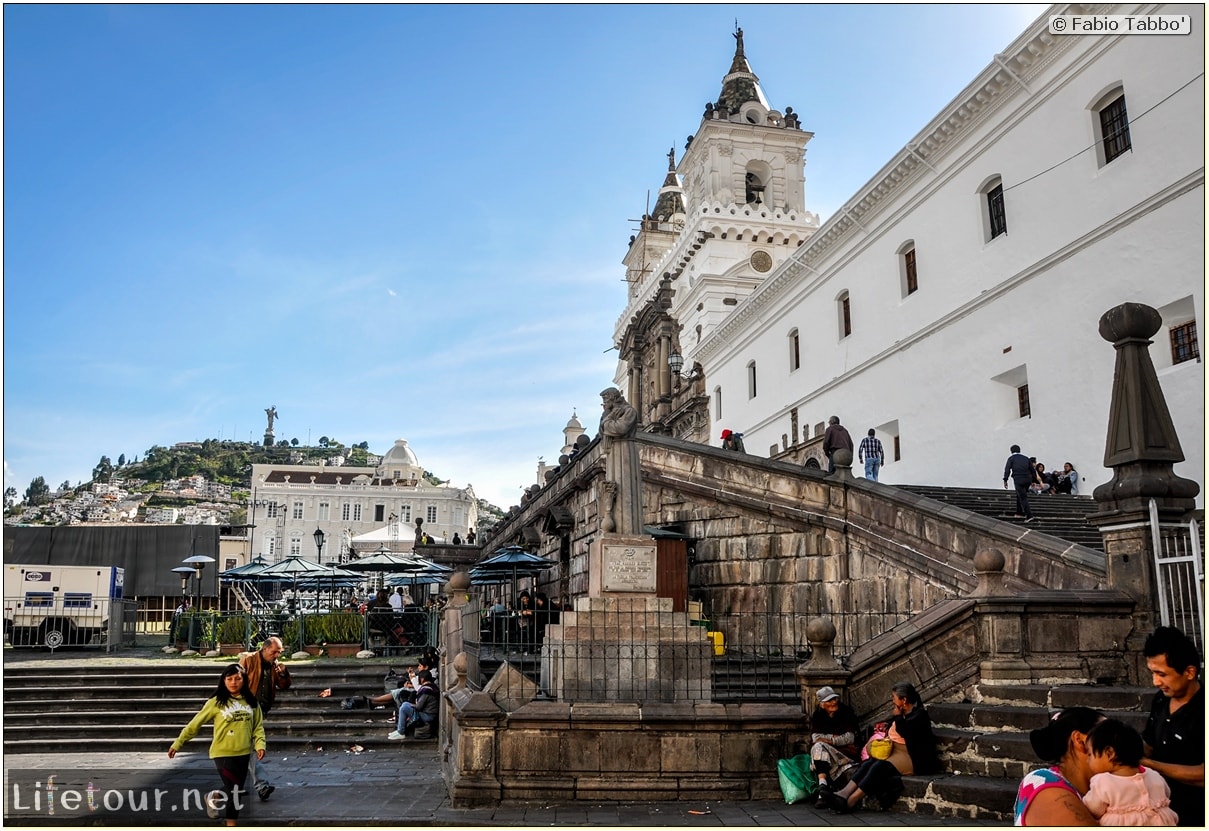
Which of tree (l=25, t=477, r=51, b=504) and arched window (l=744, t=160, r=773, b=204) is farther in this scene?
arched window (l=744, t=160, r=773, b=204)

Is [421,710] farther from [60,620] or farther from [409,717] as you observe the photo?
[60,620]

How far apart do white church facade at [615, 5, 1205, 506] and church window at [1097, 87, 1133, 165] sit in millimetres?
37

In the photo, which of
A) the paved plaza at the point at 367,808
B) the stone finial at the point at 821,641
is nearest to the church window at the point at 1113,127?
the stone finial at the point at 821,641

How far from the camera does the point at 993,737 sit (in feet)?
24.2

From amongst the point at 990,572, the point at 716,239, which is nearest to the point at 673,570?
the point at 990,572

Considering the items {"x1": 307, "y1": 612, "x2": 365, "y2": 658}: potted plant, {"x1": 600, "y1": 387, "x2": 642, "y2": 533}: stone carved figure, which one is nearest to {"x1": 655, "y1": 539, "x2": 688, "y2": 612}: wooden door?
{"x1": 600, "y1": 387, "x2": 642, "y2": 533}: stone carved figure

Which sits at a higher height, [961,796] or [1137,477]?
[1137,477]

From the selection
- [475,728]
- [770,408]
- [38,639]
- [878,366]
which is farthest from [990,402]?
[38,639]

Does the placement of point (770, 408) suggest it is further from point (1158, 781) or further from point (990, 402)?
point (1158, 781)

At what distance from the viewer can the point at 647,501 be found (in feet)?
59.9

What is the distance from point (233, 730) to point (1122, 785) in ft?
20.5

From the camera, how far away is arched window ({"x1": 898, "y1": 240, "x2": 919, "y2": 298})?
2306 centimetres

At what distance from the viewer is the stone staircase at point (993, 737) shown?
22.7ft

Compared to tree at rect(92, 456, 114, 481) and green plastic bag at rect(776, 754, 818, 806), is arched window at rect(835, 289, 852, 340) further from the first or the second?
tree at rect(92, 456, 114, 481)
